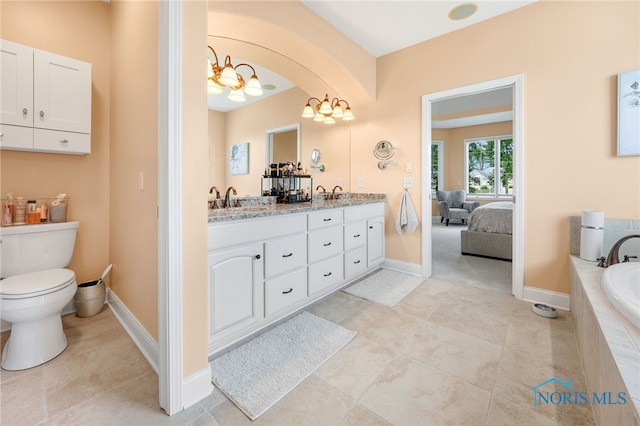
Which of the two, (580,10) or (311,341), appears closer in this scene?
(311,341)

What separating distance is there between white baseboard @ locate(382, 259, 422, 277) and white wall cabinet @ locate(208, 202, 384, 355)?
2.49ft

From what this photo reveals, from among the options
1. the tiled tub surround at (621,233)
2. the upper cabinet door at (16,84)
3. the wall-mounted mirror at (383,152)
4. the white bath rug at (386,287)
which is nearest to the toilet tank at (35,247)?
the upper cabinet door at (16,84)

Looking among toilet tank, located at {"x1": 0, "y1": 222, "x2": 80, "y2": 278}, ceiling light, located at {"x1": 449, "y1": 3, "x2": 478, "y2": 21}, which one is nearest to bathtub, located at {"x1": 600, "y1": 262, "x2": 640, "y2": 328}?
ceiling light, located at {"x1": 449, "y1": 3, "x2": 478, "y2": 21}

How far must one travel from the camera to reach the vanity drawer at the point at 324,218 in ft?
7.35

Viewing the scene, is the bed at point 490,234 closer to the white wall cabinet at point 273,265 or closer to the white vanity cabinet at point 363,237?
the white vanity cabinet at point 363,237

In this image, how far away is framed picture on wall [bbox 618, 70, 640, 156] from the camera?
2025 mm

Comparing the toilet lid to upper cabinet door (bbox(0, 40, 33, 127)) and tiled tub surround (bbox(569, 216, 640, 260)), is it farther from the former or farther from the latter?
tiled tub surround (bbox(569, 216, 640, 260))

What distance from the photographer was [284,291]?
2.02 metres

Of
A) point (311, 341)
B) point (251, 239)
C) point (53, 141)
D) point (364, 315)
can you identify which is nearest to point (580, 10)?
point (364, 315)

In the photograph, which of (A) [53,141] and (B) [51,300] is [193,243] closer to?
(B) [51,300]

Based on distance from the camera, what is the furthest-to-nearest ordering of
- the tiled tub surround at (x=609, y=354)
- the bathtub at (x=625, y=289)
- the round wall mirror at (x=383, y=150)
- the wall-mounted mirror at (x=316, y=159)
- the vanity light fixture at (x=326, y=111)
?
the wall-mounted mirror at (x=316, y=159) < the round wall mirror at (x=383, y=150) < the vanity light fixture at (x=326, y=111) < the bathtub at (x=625, y=289) < the tiled tub surround at (x=609, y=354)

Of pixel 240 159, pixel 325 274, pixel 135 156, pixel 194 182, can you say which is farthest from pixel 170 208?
pixel 325 274

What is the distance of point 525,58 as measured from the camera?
2467mm

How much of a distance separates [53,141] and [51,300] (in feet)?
3.91
